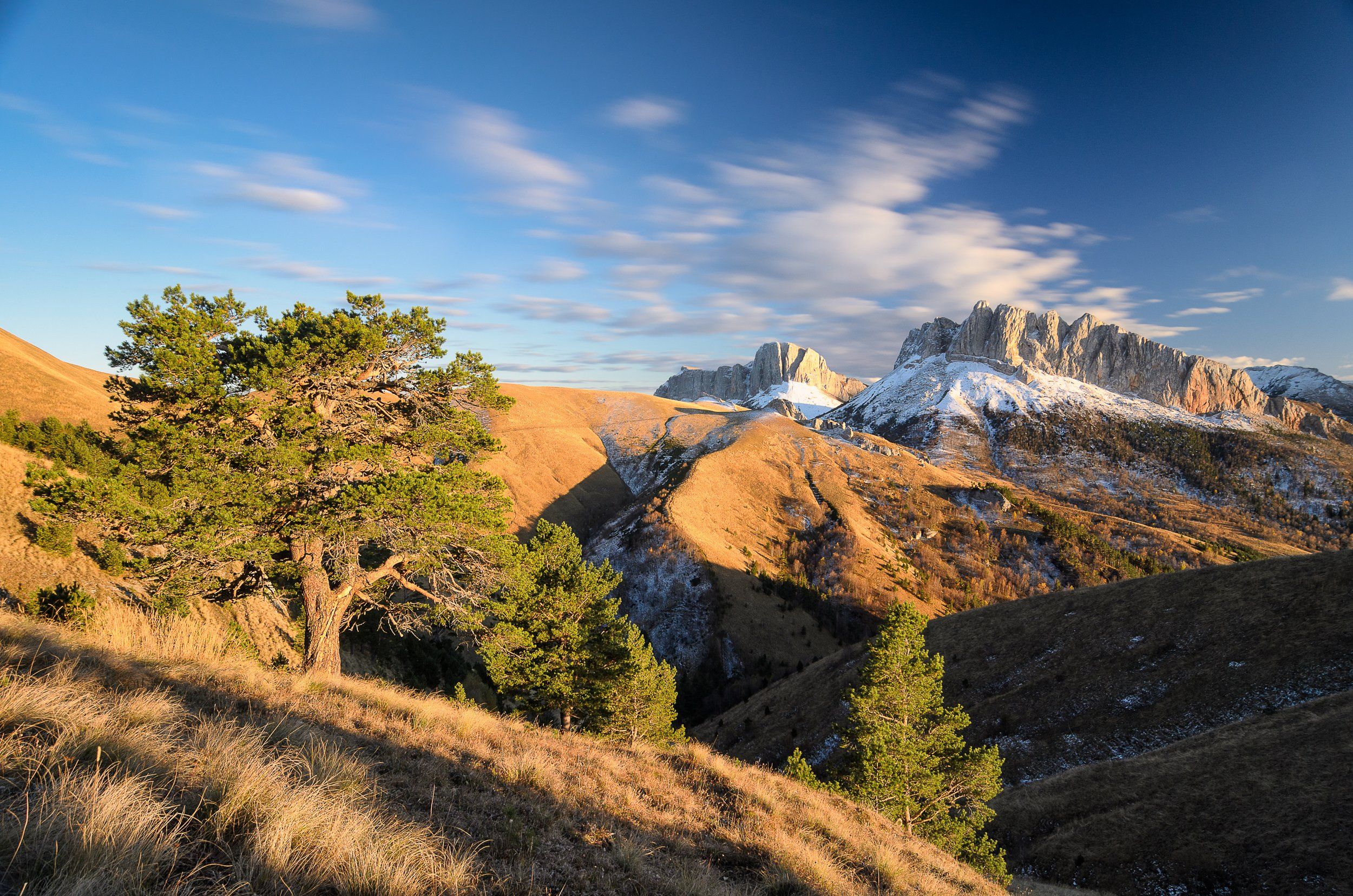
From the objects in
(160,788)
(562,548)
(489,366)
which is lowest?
(562,548)

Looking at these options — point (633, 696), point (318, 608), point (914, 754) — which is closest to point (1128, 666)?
point (914, 754)

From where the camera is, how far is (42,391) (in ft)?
212

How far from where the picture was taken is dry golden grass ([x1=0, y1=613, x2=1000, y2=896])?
381 centimetres

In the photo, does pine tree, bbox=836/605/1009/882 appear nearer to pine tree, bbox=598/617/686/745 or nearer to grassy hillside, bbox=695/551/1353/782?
pine tree, bbox=598/617/686/745

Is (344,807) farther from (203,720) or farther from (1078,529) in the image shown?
(1078,529)

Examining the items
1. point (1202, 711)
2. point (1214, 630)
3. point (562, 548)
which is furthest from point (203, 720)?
point (1214, 630)

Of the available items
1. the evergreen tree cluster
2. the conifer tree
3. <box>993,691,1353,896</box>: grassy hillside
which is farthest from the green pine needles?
the evergreen tree cluster

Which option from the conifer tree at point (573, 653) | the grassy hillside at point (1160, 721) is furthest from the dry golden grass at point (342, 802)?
the grassy hillside at point (1160, 721)

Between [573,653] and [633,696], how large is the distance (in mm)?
3839

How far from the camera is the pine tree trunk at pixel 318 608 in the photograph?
48.5ft

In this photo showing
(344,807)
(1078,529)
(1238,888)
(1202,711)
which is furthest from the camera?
(1078,529)

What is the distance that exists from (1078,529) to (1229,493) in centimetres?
10809

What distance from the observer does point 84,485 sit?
39.2ft

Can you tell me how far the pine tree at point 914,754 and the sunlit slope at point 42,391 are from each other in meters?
73.4
